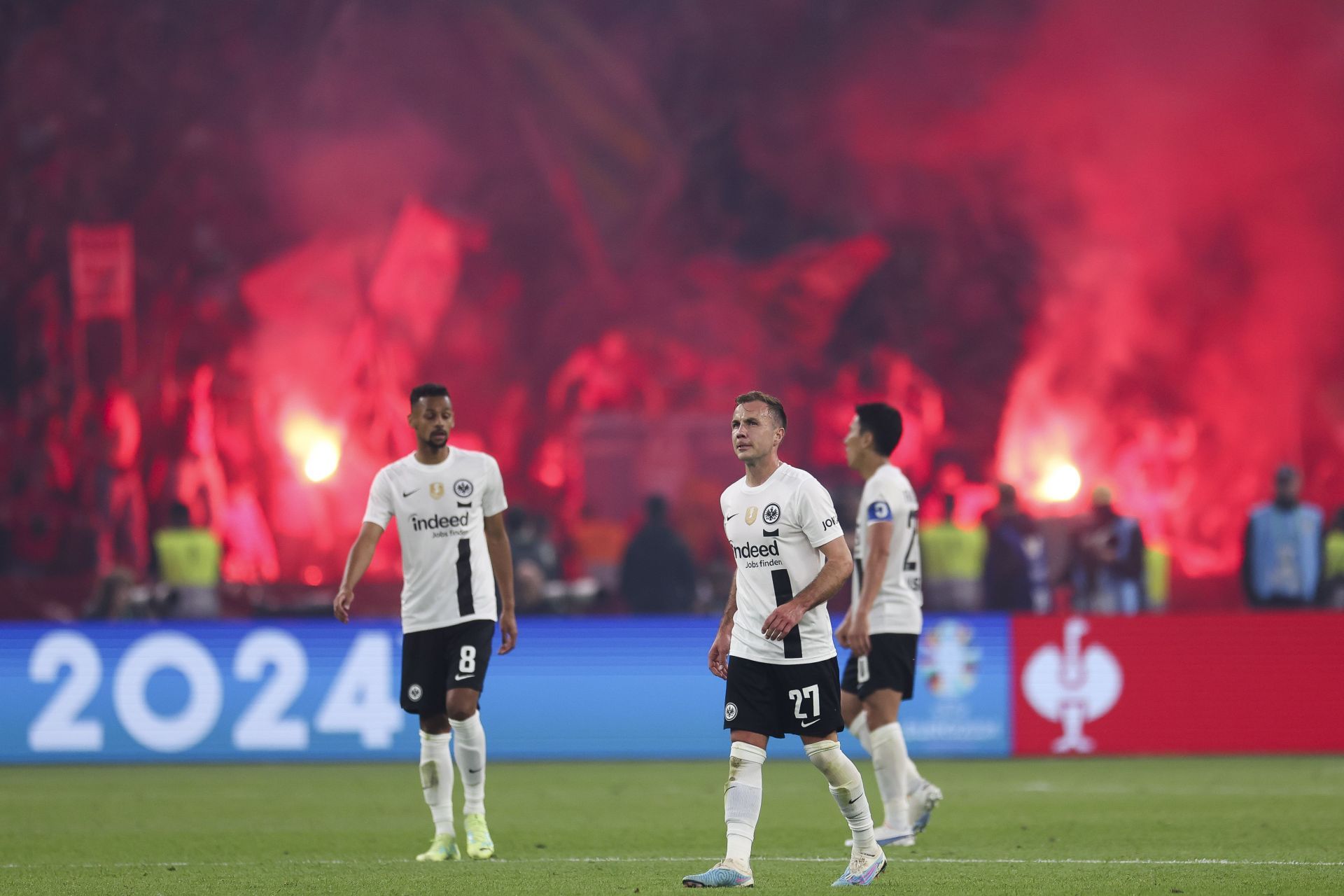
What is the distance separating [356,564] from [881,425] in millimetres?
2365

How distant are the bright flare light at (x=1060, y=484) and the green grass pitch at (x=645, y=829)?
1982 centimetres

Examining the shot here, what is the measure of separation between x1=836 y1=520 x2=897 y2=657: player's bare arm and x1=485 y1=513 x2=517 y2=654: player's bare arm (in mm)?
1439

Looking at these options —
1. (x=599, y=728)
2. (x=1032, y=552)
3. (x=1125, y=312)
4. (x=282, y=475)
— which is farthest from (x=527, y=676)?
(x=1125, y=312)

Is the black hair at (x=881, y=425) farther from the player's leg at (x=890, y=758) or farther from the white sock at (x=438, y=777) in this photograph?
the white sock at (x=438, y=777)

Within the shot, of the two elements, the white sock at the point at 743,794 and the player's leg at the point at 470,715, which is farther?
the player's leg at the point at 470,715

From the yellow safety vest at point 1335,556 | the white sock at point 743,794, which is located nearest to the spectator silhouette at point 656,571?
the yellow safety vest at point 1335,556

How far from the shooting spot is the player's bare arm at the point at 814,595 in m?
5.95

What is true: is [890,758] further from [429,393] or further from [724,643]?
[429,393]

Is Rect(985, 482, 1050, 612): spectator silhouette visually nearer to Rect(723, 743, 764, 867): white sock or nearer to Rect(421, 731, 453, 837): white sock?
Rect(421, 731, 453, 837): white sock

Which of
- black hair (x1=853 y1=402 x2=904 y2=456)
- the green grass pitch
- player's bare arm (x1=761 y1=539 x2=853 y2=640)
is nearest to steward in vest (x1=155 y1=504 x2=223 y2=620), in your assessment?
the green grass pitch

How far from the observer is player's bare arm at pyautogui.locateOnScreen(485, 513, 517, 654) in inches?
304

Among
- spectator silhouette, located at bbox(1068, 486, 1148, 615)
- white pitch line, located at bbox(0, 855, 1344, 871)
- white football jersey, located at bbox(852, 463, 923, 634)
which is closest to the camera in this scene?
white pitch line, located at bbox(0, 855, 1344, 871)

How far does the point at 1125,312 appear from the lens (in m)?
34.9

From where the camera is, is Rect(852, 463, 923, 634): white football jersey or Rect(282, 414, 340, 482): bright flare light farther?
Rect(282, 414, 340, 482): bright flare light
